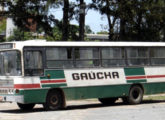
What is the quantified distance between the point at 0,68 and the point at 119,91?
18.6ft

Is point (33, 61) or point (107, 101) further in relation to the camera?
point (107, 101)

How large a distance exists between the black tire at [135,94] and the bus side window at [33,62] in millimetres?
5263

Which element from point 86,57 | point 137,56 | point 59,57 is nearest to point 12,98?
point 59,57

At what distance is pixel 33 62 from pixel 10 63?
0.94m

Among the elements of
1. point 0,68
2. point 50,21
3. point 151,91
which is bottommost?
point 151,91

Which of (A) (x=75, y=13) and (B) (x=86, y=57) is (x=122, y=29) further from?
(B) (x=86, y=57)

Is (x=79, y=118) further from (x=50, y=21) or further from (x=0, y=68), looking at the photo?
(x=50, y=21)

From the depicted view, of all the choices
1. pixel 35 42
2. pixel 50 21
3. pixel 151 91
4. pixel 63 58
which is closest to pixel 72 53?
pixel 63 58

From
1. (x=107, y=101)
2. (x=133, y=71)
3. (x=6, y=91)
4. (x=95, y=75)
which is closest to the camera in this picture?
(x=6, y=91)

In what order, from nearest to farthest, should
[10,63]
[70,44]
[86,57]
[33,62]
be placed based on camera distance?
[33,62]
[10,63]
[70,44]
[86,57]

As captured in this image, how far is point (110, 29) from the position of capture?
34969mm

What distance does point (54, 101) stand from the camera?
2064 cm

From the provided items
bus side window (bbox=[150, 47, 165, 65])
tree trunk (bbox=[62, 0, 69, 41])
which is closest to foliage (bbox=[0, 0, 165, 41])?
tree trunk (bbox=[62, 0, 69, 41])

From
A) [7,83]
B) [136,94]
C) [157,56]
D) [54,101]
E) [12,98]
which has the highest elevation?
[157,56]
